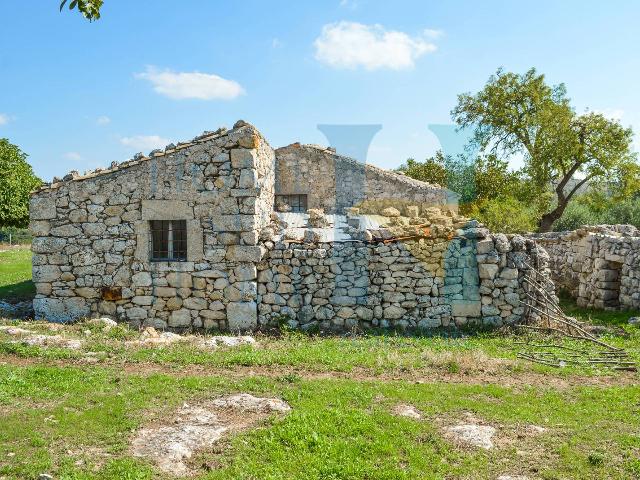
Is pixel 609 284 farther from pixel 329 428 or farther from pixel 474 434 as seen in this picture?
pixel 329 428

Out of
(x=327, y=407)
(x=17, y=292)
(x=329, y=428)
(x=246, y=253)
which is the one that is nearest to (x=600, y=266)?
(x=246, y=253)

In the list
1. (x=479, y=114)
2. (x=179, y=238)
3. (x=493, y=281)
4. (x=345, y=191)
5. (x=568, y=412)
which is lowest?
(x=568, y=412)

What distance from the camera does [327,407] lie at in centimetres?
649

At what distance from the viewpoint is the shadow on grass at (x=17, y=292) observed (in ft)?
47.0

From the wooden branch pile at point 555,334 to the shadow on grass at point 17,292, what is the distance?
42.8ft

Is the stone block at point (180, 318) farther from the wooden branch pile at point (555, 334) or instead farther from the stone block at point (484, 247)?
the wooden branch pile at point (555, 334)

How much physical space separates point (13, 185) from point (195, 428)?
89.5 feet

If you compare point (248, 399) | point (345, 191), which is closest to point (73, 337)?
point (248, 399)

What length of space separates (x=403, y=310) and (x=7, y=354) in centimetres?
772

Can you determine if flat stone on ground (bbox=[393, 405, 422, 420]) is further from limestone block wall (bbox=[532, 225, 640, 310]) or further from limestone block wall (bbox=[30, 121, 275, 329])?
limestone block wall (bbox=[532, 225, 640, 310])

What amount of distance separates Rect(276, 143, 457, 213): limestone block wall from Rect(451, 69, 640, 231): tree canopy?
12439 millimetres

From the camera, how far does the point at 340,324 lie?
1157 centimetres

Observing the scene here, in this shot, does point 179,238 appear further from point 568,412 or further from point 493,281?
point 568,412

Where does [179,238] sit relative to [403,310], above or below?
above
